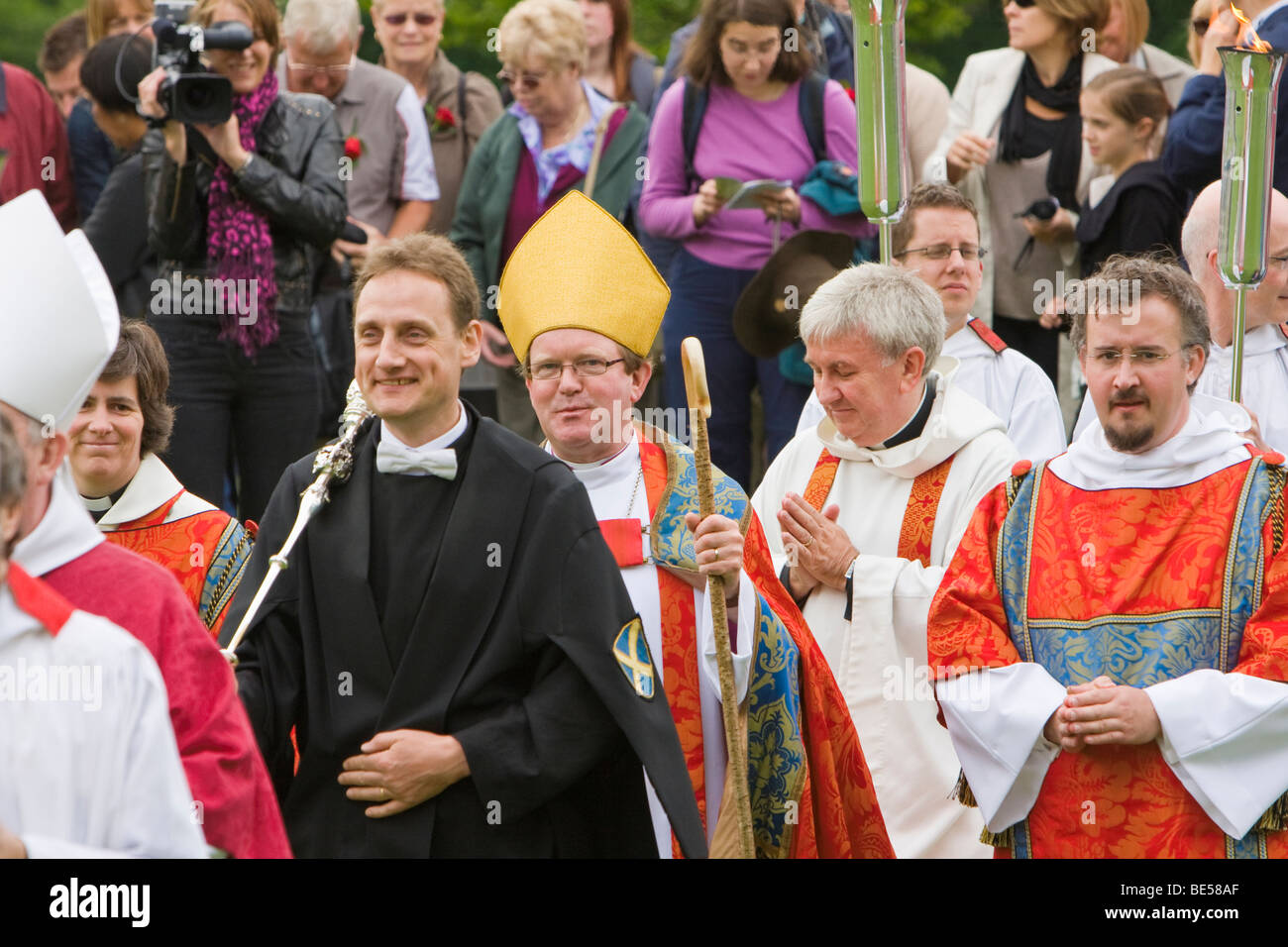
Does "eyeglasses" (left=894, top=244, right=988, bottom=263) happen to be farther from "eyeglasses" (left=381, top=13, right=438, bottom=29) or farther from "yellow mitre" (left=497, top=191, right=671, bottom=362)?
"eyeglasses" (left=381, top=13, right=438, bottom=29)

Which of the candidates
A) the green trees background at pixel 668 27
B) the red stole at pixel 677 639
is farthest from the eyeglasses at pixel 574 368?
the green trees background at pixel 668 27

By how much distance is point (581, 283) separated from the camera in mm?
5367

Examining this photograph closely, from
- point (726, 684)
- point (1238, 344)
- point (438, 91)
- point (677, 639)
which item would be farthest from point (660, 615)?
point (438, 91)

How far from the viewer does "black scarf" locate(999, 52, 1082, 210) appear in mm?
7781

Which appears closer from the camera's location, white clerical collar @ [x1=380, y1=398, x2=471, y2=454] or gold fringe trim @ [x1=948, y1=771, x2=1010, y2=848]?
white clerical collar @ [x1=380, y1=398, x2=471, y2=454]

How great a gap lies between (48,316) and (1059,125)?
17.2 feet

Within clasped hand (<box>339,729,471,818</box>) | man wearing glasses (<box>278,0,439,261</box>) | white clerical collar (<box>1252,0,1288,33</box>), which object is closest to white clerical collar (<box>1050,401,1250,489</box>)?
clasped hand (<box>339,729,471,818</box>)

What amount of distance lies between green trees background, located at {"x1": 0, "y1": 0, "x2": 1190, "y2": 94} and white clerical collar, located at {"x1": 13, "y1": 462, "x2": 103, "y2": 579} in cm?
790

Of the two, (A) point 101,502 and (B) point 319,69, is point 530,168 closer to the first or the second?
(B) point 319,69

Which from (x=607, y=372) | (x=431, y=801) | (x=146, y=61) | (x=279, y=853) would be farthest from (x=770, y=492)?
(x=146, y=61)

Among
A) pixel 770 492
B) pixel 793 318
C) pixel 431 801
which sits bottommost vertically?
pixel 431 801
